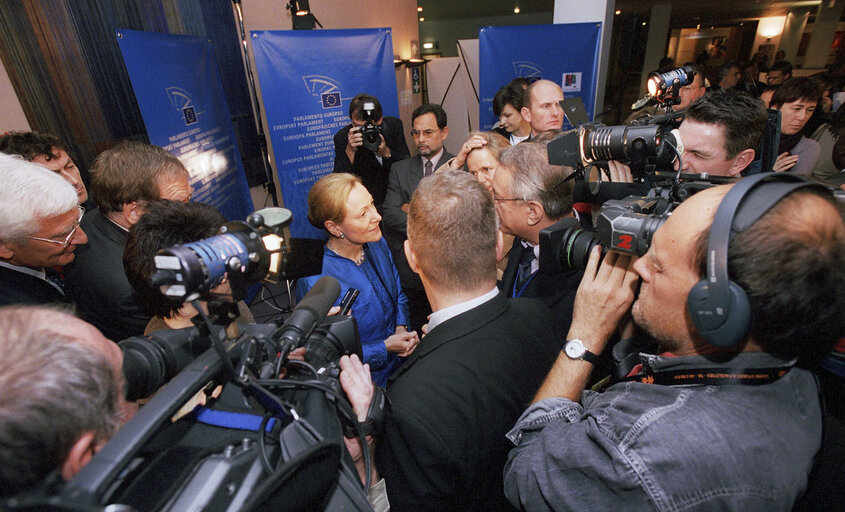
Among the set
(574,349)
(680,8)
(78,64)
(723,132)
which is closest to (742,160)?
(723,132)

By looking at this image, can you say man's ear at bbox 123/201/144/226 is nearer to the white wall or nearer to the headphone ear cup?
the white wall

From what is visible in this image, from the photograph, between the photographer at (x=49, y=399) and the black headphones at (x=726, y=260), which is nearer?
the photographer at (x=49, y=399)

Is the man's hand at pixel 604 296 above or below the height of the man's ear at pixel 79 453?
below

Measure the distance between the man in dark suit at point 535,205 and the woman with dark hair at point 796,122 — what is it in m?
2.65

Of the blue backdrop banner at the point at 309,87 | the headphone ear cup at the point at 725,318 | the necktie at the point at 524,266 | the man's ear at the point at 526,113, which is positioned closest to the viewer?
the headphone ear cup at the point at 725,318

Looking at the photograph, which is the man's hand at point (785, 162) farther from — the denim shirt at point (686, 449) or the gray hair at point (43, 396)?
the gray hair at point (43, 396)

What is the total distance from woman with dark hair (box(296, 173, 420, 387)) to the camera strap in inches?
48.7

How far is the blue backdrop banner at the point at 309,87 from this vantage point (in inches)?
151

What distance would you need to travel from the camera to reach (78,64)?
2.60 meters

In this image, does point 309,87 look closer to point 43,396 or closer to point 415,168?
point 415,168

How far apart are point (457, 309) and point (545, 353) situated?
11.9 inches

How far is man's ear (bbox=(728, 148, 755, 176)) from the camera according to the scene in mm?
2115

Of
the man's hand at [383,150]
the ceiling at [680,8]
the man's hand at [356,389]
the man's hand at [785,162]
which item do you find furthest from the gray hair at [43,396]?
the ceiling at [680,8]

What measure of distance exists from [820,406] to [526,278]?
1105 mm
